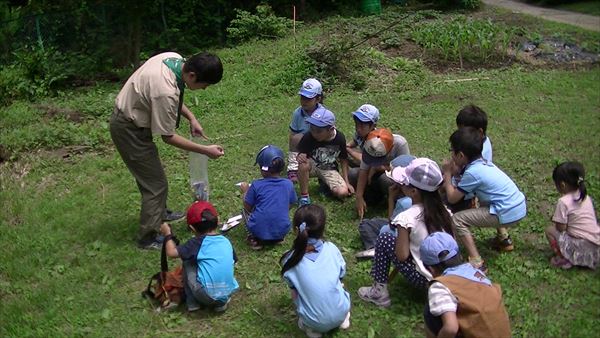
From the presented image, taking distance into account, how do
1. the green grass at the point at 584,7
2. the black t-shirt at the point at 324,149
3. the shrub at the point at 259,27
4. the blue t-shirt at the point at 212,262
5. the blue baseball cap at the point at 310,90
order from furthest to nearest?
the green grass at the point at 584,7
the shrub at the point at 259,27
the blue baseball cap at the point at 310,90
the black t-shirt at the point at 324,149
the blue t-shirt at the point at 212,262

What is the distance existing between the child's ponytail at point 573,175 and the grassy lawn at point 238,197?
24.1 inches

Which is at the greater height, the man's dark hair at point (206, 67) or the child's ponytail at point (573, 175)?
the man's dark hair at point (206, 67)

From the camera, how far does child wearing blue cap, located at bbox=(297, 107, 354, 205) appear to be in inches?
220

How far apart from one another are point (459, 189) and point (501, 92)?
5.02 metres

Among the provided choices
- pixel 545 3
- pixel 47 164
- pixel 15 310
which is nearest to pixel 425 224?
pixel 15 310

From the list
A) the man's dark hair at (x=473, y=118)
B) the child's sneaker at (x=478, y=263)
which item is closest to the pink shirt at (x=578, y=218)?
the child's sneaker at (x=478, y=263)

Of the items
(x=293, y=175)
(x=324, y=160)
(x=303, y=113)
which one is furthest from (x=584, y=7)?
(x=324, y=160)

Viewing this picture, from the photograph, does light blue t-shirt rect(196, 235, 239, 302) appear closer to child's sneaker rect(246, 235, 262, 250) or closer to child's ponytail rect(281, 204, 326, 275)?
child's ponytail rect(281, 204, 326, 275)

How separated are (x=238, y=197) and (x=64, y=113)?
13.3 feet

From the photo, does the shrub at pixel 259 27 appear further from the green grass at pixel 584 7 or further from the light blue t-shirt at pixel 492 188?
the light blue t-shirt at pixel 492 188

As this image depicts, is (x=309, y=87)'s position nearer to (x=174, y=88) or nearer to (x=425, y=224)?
(x=174, y=88)

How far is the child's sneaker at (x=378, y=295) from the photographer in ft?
13.5

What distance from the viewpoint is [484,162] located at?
446cm

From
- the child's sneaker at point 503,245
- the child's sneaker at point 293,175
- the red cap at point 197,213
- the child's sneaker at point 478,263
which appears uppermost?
the red cap at point 197,213
